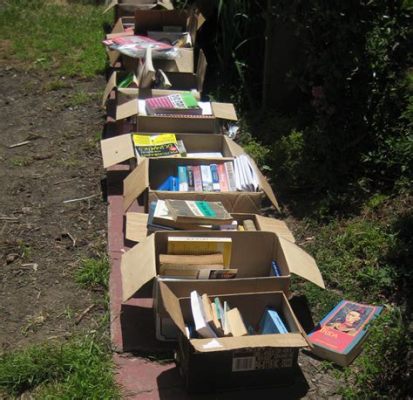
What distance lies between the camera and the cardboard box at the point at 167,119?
4223 mm

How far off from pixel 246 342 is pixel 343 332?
0.65 m

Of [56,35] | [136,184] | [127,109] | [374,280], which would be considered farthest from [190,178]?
[56,35]

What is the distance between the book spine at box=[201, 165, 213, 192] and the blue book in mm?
1047

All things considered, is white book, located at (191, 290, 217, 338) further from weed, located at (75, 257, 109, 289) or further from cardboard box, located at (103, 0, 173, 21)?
cardboard box, located at (103, 0, 173, 21)

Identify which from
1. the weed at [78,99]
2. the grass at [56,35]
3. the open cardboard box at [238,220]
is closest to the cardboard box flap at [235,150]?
the open cardboard box at [238,220]

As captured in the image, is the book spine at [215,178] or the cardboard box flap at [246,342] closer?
the cardboard box flap at [246,342]

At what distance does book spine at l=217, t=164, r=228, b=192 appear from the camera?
368cm

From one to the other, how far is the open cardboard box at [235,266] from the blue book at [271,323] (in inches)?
4.7

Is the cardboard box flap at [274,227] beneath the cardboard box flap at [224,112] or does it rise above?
beneath

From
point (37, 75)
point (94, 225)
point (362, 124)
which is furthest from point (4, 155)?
point (362, 124)

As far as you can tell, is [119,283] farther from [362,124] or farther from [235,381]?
[362,124]

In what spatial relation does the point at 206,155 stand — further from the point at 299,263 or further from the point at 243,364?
the point at 243,364

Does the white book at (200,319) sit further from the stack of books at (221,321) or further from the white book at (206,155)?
the white book at (206,155)

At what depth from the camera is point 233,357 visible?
251 cm
